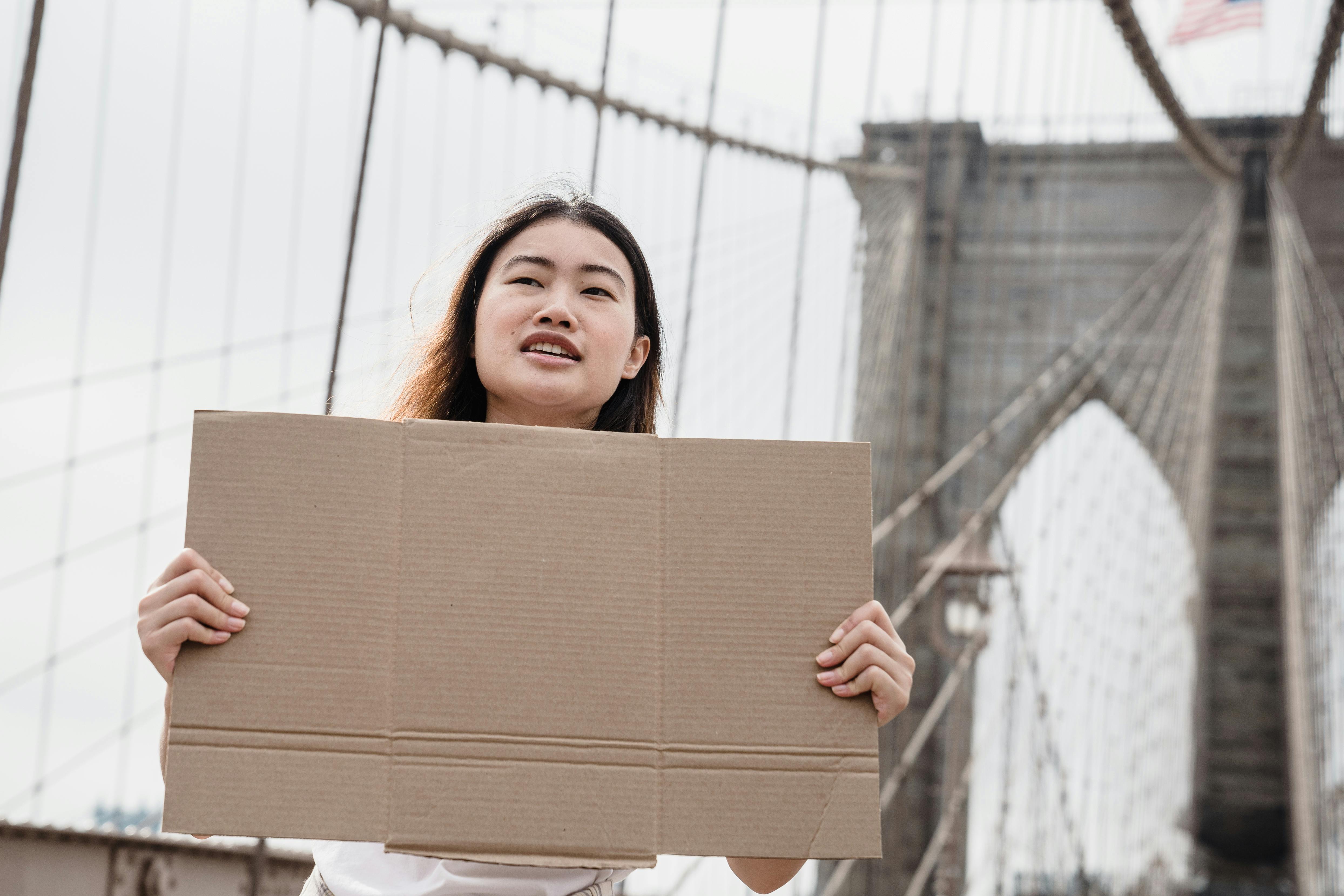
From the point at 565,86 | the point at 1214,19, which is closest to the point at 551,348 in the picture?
the point at 565,86

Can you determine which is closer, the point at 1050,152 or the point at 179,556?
the point at 179,556

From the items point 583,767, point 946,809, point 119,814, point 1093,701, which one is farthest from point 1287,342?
point 583,767

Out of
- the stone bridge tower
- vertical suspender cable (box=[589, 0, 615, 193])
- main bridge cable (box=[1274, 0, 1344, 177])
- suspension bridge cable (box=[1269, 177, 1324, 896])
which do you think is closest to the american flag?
main bridge cable (box=[1274, 0, 1344, 177])

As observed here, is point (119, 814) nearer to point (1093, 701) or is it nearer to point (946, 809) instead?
point (946, 809)

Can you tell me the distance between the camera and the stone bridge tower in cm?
754

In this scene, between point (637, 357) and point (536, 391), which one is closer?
point (536, 391)

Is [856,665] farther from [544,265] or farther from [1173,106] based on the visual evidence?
[1173,106]

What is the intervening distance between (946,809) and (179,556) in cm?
392

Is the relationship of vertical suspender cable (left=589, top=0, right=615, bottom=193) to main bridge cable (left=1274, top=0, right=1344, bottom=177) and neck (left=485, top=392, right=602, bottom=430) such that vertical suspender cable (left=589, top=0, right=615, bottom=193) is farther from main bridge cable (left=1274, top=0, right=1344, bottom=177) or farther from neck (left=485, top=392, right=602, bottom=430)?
main bridge cable (left=1274, top=0, right=1344, bottom=177)

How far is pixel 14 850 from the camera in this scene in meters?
1.77

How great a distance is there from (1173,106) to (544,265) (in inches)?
248

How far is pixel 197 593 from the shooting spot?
663mm

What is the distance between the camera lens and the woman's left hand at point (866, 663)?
2.24 ft

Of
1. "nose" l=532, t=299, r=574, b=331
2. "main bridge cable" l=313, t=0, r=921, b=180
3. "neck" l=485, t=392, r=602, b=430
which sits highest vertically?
"main bridge cable" l=313, t=0, r=921, b=180
